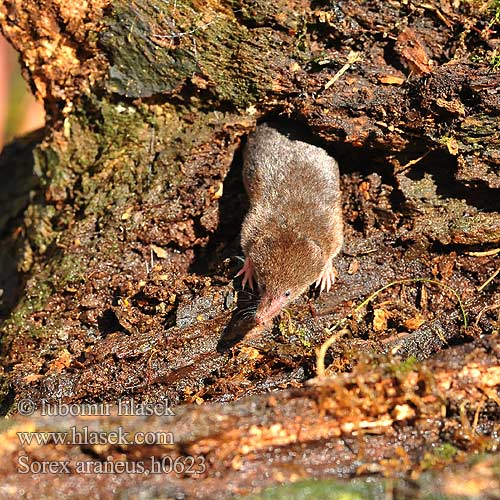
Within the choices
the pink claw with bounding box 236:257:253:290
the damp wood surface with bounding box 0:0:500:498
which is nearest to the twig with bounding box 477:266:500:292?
the damp wood surface with bounding box 0:0:500:498

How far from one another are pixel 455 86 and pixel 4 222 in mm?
4295

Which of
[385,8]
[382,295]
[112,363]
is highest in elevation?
[385,8]

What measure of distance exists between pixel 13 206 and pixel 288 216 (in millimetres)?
2990

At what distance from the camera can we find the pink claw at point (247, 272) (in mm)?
4359

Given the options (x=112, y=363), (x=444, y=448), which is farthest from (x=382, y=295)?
(x=112, y=363)

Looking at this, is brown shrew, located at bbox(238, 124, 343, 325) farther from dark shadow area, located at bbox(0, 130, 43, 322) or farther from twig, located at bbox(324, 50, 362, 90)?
dark shadow area, located at bbox(0, 130, 43, 322)

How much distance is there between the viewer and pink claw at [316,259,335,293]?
4320 millimetres

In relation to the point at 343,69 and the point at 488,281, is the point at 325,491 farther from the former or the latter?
the point at 343,69

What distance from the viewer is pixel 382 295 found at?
159 inches

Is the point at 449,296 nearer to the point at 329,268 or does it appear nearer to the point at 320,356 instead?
the point at 329,268
